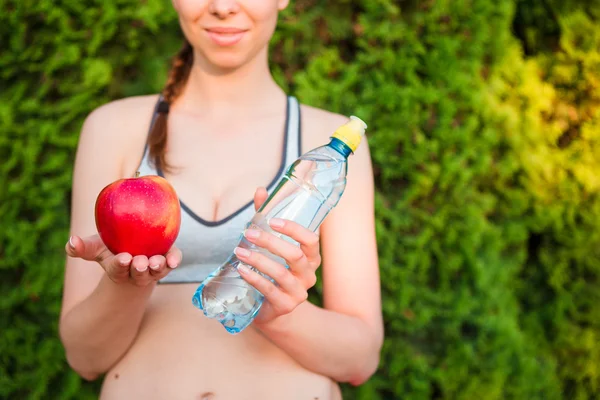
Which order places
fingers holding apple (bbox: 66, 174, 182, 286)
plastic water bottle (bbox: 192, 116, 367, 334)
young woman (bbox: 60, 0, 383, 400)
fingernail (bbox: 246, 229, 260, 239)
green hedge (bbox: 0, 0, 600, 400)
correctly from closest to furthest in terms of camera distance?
fingernail (bbox: 246, 229, 260, 239) → fingers holding apple (bbox: 66, 174, 182, 286) → plastic water bottle (bbox: 192, 116, 367, 334) → young woman (bbox: 60, 0, 383, 400) → green hedge (bbox: 0, 0, 600, 400)

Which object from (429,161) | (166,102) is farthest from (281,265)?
(429,161)

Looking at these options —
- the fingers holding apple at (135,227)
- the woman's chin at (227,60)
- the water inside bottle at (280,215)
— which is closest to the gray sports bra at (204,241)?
the water inside bottle at (280,215)

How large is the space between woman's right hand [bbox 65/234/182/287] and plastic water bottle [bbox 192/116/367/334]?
0.49 ft

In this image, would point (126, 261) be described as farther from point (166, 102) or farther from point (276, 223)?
point (166, 102)

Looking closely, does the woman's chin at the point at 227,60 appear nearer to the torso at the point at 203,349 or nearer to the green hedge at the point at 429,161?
the torso at the point at 203,349

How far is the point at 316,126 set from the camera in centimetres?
203

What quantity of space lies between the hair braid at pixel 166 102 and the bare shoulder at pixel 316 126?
382 millimetres

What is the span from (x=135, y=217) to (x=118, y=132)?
0.50 metres

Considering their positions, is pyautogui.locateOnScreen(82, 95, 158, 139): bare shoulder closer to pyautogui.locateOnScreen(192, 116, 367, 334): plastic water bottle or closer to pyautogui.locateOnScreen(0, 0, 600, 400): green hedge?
pyautogui.locateOnScreen(192, 116, 367, 334): plastic water bottle

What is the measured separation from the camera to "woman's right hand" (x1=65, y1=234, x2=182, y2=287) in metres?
1.43

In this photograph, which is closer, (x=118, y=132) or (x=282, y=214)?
(x=282, y=214)

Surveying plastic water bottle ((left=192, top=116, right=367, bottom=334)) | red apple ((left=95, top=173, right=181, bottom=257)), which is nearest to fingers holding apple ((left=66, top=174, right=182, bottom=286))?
red apple ((left=95, top=173, right=181, bottom=257))

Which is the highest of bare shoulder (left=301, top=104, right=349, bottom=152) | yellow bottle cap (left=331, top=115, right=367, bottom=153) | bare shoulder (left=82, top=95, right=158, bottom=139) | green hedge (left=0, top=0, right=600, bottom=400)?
yellow bottle cap (left=331, top=115, right=367, bottom=153)

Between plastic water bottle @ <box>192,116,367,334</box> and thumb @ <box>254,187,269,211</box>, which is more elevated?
thumb @ <box>254,187,269,211</box>
